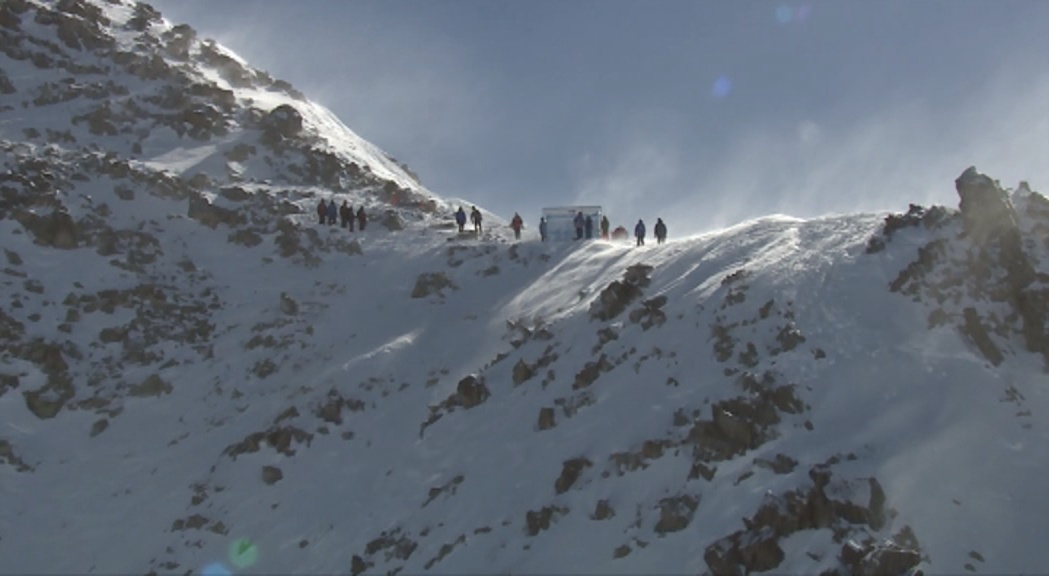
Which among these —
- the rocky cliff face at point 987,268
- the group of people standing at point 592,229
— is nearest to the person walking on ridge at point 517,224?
the group of people standing at point 592,229

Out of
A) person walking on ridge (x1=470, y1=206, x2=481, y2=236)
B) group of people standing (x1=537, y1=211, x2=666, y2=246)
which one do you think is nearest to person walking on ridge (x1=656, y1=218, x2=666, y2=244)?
group of people standing (x1=537, y1=211, x2=666, y2=246)

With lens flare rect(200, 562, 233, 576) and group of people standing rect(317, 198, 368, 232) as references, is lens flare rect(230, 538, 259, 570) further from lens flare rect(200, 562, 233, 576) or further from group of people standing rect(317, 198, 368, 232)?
group of people standing rect(317, 198, 368, 232)

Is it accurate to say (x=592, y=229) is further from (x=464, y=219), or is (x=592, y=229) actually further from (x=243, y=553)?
(x=243, y=553)

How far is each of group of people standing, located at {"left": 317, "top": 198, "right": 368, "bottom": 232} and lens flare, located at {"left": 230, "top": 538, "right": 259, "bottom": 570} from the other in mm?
22783

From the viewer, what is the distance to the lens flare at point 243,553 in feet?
76.0

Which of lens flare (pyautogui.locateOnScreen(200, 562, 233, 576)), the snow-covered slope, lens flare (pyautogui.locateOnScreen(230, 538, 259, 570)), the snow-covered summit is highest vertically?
the snow-covered summit

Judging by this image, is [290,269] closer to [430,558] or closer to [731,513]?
[430,558]

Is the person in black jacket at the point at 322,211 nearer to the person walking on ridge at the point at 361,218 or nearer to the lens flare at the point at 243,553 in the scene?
the person walking on ridge at the point at 361,218

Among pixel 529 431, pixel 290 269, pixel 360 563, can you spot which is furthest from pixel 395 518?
pixel 290 269

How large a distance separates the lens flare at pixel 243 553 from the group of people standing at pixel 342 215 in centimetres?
2278

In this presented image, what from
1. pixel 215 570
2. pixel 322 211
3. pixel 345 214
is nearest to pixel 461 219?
pixel 345 214

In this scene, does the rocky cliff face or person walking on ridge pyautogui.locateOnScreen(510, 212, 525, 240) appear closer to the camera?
the rocky cliff face

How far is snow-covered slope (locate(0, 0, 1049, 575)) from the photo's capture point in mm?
18875

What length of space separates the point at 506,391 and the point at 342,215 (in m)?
20.4
